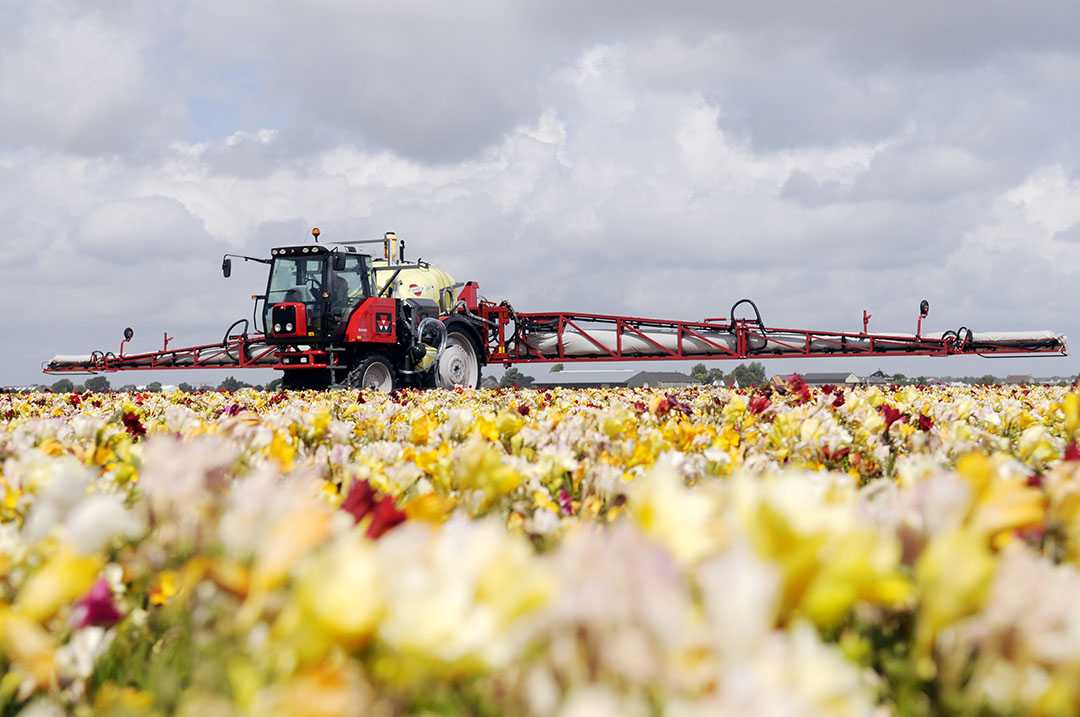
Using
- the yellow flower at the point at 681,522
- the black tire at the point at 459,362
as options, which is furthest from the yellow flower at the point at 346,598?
the black tire at the point at 459,362

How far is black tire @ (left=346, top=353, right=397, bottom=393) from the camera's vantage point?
14.5m

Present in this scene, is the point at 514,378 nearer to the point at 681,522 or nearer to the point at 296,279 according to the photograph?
the point at 296,279

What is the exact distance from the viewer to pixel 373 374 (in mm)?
15414

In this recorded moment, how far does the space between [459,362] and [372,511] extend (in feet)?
55.6

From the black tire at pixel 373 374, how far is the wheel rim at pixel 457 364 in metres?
1.17

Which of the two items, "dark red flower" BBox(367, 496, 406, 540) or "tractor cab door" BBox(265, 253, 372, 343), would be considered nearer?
"dark red flower" BBox(367, 496, 406, 540)

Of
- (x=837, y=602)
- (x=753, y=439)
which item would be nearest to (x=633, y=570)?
(x=837, y=602)

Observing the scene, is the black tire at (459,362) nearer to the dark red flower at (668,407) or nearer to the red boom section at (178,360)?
the red boom section at (178,360)

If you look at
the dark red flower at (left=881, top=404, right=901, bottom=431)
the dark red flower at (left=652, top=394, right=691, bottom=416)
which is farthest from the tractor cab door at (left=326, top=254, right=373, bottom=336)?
the dark red flower at (left=881, top=404, right=901, bottom=431)

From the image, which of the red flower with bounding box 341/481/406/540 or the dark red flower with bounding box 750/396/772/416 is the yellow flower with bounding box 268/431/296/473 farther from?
the dark red flower with bounding box 750/396/772/416

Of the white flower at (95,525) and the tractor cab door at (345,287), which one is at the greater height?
the tractor cab door at (345,287)

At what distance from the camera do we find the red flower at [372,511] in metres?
1.02

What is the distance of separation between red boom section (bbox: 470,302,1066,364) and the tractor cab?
544 centimetres

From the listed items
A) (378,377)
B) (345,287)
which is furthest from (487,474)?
(345,287)
